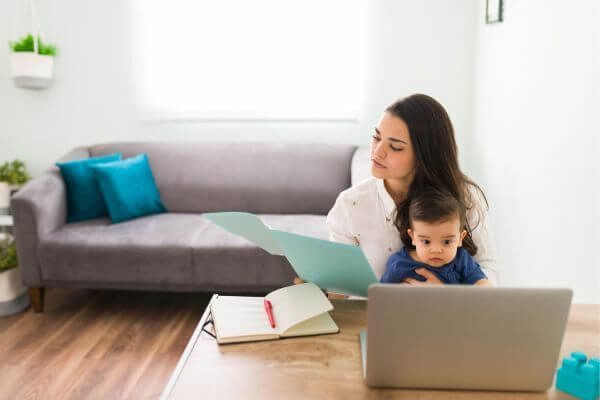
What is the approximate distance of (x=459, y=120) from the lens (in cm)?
329

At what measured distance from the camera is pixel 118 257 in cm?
255

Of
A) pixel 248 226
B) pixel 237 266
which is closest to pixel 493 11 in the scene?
pixel 237 266

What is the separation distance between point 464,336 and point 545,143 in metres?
1.40

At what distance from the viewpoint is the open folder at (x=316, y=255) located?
3.06ft

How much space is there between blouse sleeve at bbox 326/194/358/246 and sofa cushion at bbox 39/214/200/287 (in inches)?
46.2

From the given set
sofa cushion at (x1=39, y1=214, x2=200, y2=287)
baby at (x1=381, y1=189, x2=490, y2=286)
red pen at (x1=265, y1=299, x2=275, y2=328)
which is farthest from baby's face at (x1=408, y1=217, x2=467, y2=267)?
sofa cushion at (x1=39, y1=214, x2=200, y2=287)

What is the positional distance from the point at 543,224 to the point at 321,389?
56.2 inches

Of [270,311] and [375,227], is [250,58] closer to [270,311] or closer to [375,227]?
[375,227]

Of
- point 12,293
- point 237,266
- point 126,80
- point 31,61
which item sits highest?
point 31,61

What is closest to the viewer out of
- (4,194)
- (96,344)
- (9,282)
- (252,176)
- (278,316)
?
(278,316)

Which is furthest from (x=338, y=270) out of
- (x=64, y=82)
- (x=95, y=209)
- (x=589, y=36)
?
(x=64, y=82)

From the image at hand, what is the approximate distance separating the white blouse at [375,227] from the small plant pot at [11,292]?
1954 mm

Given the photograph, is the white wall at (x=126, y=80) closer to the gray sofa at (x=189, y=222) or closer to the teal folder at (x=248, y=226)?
the gray sofa at (x=189, y=222)

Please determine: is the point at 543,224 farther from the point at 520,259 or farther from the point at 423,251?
the point at 423,251
